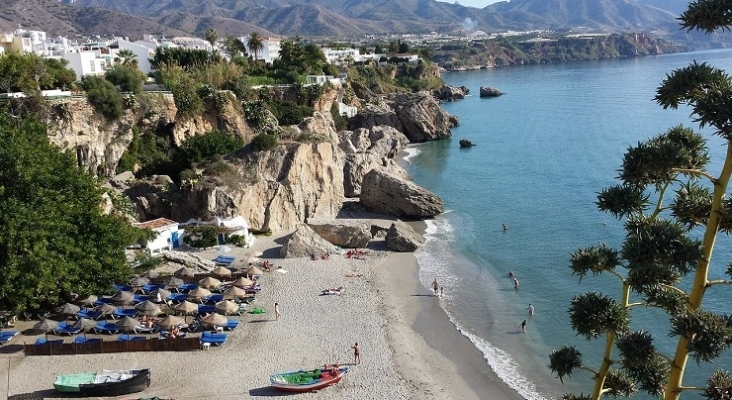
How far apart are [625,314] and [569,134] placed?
2700 inches

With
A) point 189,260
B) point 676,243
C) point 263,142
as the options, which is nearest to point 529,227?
point 263,142

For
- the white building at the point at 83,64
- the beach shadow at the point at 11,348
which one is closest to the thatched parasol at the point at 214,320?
the beach shadow at the point at 11,348

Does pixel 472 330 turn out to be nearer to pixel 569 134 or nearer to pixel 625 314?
pixel 625 314

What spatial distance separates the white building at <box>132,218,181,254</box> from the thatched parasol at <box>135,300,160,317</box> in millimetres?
7327

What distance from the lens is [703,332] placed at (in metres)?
5.80

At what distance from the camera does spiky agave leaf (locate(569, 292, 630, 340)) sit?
7.00 meters

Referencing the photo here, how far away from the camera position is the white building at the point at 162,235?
30.2 metres

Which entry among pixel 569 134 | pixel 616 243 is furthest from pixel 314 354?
pixel 569 134

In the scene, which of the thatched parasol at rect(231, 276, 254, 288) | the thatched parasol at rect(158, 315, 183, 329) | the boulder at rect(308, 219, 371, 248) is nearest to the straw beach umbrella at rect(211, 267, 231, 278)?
the thatched parasol at rect(231, 276, 254, 288)

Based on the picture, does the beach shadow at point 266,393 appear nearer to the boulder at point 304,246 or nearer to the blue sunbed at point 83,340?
the blue sunbed at point 83,340

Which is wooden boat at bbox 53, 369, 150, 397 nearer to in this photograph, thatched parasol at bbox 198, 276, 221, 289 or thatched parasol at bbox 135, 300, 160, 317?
thatched parasol at bbox 135, 300, 160, 317

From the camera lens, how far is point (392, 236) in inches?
1334

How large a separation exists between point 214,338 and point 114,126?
21.7 metres

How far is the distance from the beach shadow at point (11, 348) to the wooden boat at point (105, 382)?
3014mm
